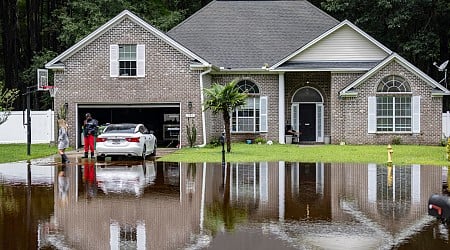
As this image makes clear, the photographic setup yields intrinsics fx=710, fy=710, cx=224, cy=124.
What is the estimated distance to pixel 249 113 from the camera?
1391 inches

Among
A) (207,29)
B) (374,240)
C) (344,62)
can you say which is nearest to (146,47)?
(207,29)

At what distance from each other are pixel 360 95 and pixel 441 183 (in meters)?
16.4

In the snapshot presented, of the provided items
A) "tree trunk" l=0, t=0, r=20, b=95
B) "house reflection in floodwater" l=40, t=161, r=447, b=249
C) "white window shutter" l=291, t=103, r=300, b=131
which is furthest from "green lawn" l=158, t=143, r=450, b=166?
"tree trunk" l=0, t=0, r=20, b=95

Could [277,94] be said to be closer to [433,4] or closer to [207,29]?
[207,29]

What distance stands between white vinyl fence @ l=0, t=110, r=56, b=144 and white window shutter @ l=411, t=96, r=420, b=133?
1789 cm

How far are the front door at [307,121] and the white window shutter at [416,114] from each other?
5175mm

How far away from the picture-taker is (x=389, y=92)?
33469 mm

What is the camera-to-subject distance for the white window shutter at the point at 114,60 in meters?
32.7

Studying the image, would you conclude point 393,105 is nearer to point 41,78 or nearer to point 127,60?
point 127,60

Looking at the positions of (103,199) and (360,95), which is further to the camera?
(360,95)

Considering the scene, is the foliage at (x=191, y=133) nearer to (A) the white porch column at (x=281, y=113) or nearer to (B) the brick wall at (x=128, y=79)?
(B) the brick wall at (x=128, y=79)

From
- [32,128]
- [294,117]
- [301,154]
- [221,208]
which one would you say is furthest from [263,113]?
[221,208]

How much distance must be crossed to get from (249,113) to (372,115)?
6.03 meters

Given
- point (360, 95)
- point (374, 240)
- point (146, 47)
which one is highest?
point (146, 47)
